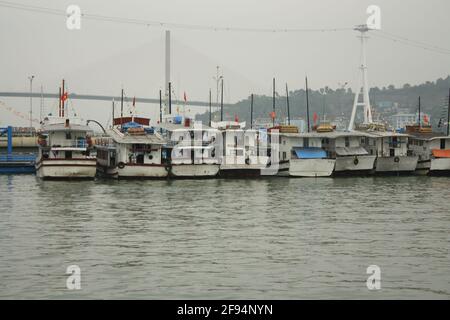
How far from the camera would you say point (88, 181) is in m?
57.6

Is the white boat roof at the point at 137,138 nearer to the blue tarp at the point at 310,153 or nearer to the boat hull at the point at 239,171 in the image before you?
the boat hull at the point at 239,171

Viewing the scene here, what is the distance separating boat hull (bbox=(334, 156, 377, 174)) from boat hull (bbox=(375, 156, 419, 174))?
3.84 feet

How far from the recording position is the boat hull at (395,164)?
66812mm

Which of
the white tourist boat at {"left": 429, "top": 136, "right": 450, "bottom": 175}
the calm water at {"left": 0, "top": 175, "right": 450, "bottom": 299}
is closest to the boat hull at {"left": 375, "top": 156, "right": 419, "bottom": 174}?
the white tourist boat at {"left": 429, "top": 136, "right": 450, "bottom": 175}

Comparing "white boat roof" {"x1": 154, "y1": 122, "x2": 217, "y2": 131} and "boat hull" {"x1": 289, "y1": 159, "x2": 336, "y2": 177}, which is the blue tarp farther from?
"white boat roof" {"x1": 154, "y1": 122, "x2": 217, "y2": 131}

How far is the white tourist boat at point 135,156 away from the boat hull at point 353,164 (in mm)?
15092

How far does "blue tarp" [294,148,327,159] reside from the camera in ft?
214

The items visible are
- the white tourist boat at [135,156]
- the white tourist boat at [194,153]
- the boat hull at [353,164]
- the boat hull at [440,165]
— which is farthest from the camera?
the boat hull at [440,165]

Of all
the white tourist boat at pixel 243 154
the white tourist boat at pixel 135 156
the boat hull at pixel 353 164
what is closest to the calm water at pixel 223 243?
the white tourist boat at pixel 135 156

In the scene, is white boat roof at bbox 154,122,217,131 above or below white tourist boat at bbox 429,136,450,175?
above

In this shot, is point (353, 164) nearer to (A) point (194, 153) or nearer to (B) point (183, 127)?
(A) point (194, 153)

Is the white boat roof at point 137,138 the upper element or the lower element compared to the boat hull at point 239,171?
upper

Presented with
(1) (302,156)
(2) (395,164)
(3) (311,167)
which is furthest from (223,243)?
(2) (395,164)
